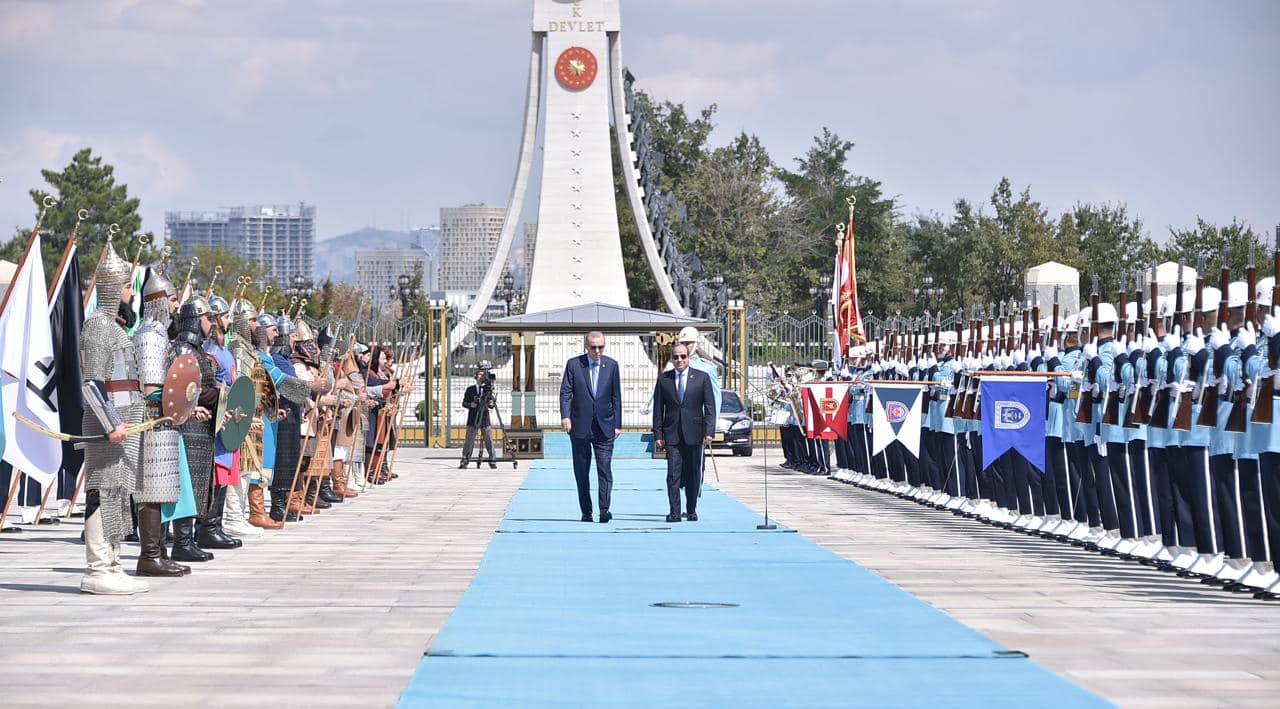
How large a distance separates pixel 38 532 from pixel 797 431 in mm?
14865

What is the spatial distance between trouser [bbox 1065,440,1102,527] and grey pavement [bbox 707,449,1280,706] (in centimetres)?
37

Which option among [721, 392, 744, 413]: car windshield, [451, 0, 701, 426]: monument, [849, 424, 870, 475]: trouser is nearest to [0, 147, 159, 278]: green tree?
[451, 0, 701, 426]: monument

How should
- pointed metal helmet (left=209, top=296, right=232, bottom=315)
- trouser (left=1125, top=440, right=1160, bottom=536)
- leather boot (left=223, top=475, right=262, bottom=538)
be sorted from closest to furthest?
trouser (left=1125, top=440, right=1160, bottom=536), pointed metal helmet (left=209, top=296, right=232, bottom=315), leather boot (left=223, top=475, right=262, bottom=538)

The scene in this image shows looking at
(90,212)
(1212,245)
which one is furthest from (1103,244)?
(90,212)

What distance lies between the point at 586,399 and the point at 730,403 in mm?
18052

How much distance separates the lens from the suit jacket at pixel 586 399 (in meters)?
17.8

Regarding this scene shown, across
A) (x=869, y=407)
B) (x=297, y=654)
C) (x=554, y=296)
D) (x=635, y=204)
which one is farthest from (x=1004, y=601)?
(x=635, y=204)

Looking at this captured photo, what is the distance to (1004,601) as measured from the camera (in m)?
10.9

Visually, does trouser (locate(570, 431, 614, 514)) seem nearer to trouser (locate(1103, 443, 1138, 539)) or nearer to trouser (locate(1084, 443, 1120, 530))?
trouser (locate(1084, 443, 1120, 530))

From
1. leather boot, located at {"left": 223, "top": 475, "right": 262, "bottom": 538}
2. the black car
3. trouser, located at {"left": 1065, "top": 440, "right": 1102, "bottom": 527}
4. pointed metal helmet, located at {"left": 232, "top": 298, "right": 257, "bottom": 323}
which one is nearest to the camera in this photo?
A: trouser, located at {"left": 1065, "top": 440, "right": 1102, "bottom": 527}

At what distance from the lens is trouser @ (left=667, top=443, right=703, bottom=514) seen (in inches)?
687

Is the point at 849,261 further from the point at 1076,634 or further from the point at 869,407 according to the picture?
the point at 1076,634

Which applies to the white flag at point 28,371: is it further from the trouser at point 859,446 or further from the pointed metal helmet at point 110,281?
the trouser at point 859,446

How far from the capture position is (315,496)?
19047mm
